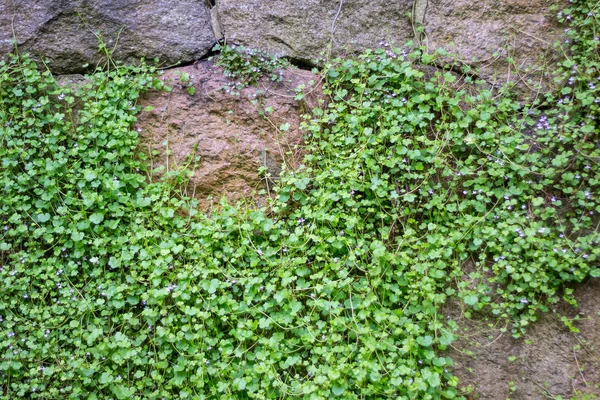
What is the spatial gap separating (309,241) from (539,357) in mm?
1340

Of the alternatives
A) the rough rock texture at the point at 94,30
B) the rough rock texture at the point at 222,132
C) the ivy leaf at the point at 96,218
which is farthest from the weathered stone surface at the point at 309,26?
the ivy leaf at the point at 96,218

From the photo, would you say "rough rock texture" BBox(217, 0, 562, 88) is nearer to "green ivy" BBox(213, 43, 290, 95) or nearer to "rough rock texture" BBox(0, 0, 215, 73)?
"green ivy" BBox(213, 43, 290, 95)

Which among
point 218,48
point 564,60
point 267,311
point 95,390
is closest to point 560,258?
point 564,60

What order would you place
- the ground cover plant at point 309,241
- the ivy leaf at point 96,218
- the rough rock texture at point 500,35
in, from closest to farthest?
the ground cover plant at point 309,241, the ivy leaf at point 96,218, the rough rock texture at point 500,35

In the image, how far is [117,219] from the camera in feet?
9.42

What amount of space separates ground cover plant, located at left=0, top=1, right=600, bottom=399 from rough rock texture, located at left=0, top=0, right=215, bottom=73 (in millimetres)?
174

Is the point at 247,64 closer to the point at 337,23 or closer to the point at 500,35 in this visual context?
the point at 337,23

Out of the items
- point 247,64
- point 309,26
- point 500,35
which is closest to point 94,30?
point 247,64

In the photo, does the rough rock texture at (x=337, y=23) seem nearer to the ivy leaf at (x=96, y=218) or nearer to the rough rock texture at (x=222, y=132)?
the rough rock texture at (x=222, y=132)

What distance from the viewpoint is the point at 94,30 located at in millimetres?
3109

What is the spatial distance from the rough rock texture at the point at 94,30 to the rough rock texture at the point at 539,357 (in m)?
2.36

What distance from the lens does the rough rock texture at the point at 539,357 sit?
2.66m

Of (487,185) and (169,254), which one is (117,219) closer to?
(169,254)

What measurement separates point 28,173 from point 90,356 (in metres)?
1.05
